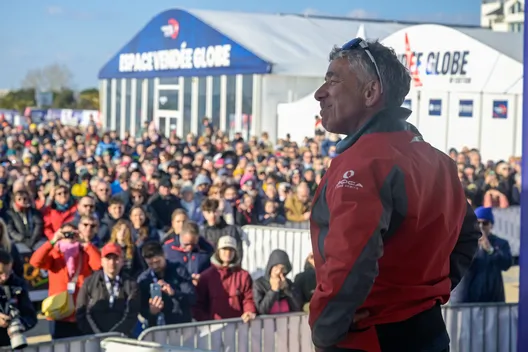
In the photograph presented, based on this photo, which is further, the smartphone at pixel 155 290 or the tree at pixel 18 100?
the tree at pixel 18 100

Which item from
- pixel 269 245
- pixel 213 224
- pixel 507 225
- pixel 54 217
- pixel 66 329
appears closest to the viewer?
pixel 66 329

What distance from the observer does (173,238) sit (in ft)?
28.8

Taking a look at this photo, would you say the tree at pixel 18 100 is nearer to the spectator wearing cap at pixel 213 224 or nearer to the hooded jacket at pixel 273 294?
the spectator wearing cap at pixel 213 224

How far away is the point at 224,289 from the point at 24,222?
156 inches

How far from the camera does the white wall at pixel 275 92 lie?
1462 inches

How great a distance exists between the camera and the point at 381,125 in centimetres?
261

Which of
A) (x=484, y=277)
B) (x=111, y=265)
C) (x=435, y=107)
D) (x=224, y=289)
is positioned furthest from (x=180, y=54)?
(x=111, y=265)

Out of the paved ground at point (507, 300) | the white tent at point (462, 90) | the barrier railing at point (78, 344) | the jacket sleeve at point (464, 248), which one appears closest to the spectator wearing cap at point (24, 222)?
the paved ground at point (507, 300)

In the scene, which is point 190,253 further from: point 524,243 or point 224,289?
point 524,243

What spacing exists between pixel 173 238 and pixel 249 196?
4.40 m

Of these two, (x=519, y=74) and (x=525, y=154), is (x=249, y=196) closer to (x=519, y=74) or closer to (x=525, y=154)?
(x=525, y=154)

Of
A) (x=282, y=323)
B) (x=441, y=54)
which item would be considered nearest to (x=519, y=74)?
(x=441, y=54)

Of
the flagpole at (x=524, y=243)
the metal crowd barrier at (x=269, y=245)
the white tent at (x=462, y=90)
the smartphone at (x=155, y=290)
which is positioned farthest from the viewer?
the white tent at (x=462, y=90)

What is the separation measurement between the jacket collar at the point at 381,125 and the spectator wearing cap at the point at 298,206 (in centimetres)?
1037
